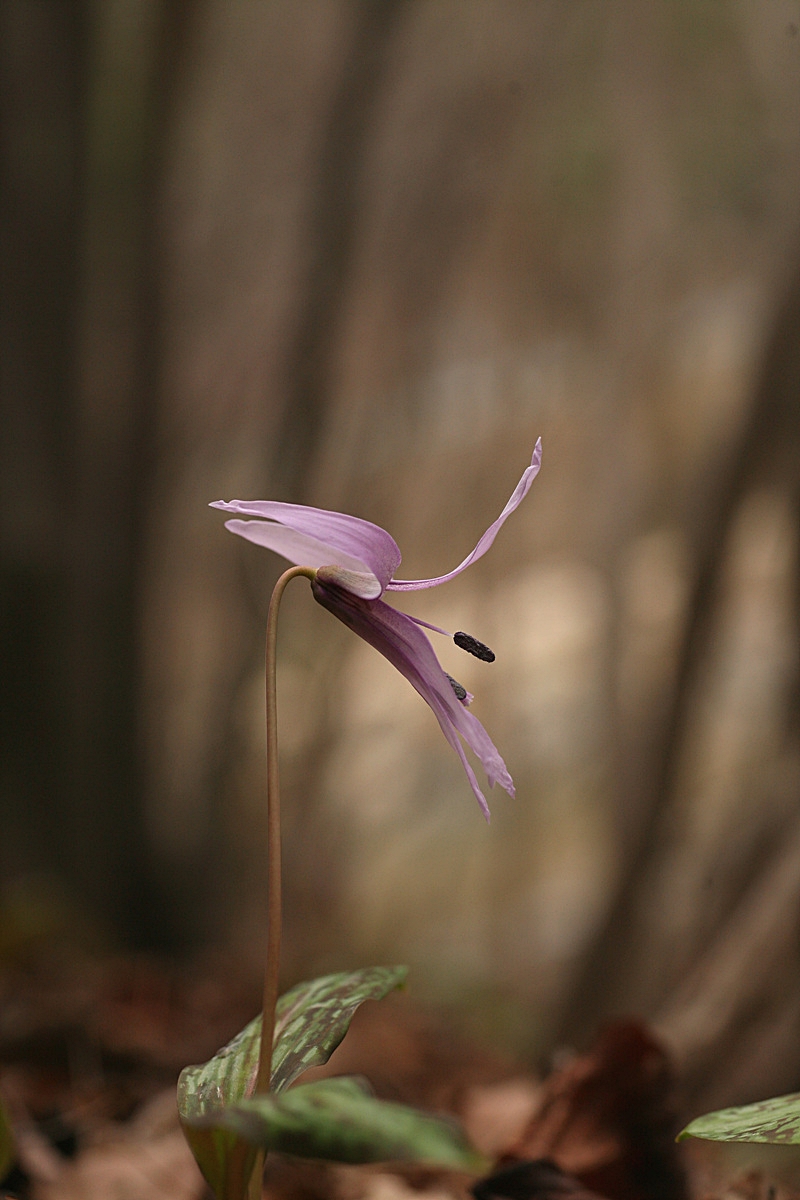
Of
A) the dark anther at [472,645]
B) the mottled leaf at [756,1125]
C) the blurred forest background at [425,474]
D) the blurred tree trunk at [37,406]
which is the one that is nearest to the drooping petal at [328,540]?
the dark anther at [472,645]

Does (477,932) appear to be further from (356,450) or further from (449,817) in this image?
(356,450)

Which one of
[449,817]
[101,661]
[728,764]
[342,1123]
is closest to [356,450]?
[101,661]

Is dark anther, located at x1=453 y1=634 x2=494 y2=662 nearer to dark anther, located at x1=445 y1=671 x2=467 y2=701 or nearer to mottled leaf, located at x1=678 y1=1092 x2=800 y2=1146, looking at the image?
dark anther, located at x1=445 y1=671 x2=467 y2=701

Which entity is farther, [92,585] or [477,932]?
[477,932]

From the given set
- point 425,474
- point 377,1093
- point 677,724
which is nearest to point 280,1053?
point 377,1093

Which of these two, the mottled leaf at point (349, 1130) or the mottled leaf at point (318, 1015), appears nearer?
the mottled leaf at point (349, 1130)

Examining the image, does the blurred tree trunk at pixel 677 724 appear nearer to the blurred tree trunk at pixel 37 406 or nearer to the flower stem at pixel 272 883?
the flower stem at pixel 272 883
